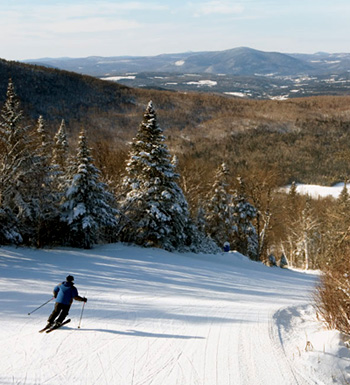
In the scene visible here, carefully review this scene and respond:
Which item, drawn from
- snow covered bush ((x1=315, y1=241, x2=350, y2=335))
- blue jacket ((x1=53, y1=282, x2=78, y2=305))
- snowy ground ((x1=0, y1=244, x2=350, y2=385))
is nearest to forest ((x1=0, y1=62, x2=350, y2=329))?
snow covered bush ((x1=315, y1=241, x2=350, y2=335))

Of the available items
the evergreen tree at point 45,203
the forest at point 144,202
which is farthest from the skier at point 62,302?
the evergreen tree at point 45,203

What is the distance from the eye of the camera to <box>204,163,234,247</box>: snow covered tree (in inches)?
1172

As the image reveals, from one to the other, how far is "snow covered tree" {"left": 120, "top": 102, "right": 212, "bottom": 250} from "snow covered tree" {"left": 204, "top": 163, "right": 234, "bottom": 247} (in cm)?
1036

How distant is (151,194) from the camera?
62.0 ft

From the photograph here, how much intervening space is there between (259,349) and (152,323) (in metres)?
2.24

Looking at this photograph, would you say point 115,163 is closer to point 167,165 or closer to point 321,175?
point 167,165

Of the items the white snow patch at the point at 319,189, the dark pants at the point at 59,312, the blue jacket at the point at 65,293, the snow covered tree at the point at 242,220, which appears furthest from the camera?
the white snow patch at the point at 319,189

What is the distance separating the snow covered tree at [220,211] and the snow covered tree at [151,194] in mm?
10360

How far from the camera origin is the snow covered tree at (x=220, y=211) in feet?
97.7

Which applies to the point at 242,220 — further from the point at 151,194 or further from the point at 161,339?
the point at 161,339

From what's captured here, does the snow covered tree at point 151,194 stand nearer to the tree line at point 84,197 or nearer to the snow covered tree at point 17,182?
the tree line at point 84,197

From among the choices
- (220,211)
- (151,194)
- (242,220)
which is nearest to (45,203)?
(151,194)

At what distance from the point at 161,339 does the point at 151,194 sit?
1257cm

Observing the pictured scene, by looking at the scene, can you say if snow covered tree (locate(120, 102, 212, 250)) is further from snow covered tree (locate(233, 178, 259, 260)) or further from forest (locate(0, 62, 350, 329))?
snow covered tree (locate(233, 178, 259, 260))
